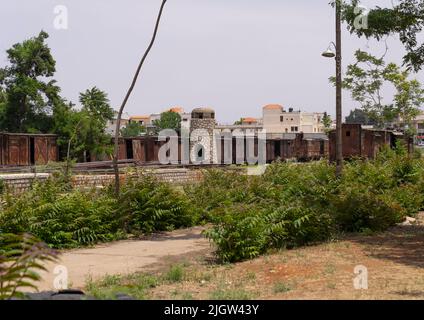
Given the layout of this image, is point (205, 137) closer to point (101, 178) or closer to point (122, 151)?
point (122, 151)

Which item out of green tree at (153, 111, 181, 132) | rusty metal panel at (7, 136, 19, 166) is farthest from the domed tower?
green tree at (153, 111, 181, 132)

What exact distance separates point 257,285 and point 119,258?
3.50 metres

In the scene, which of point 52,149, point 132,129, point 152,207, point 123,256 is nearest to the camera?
point 123,256

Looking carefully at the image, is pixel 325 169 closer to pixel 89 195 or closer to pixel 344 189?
pixel 344 189

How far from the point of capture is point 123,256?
10328 mm

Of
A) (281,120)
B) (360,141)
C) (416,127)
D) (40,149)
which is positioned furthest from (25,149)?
(281,120)

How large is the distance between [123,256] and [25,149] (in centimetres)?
2665

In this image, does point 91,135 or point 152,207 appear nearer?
point 152,207

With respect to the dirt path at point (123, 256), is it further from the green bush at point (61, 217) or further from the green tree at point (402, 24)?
the green tree at point (402, 24)

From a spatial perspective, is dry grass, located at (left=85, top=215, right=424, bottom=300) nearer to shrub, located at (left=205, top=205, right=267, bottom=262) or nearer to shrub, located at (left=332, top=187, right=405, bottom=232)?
shrub, located at (left=205, top=205, right=267, bottom=262)

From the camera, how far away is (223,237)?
9648mm

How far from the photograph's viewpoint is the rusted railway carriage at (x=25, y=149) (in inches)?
1328

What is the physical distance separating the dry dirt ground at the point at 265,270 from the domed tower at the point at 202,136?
31.6 m
